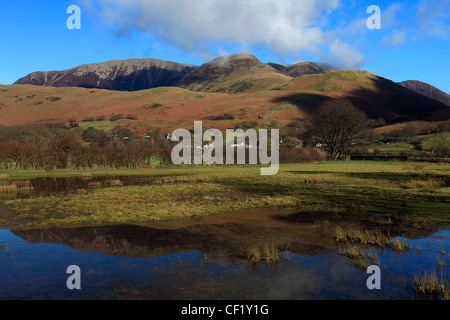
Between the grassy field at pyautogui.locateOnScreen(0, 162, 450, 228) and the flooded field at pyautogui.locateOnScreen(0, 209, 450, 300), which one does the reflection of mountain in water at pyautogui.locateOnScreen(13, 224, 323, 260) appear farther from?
the grassy field at pyautogui.locateOnScreen(0, 162, 450, 228)

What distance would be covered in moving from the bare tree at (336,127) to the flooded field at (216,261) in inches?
2300

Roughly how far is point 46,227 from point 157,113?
134 m

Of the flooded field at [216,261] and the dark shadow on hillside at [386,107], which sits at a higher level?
A: the dark shadow on hillside at [386,107]

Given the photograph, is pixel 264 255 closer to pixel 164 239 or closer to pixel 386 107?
pixel 164 239

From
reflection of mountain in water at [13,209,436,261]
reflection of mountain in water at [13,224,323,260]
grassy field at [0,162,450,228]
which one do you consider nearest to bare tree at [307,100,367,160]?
grassy field at [0,162,450,228]

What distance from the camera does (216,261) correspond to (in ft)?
31.8

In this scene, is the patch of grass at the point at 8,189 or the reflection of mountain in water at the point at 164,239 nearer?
the reflection of mountain in water at the point at 164,239

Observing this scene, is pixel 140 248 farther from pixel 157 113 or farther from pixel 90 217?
pixel 157 113

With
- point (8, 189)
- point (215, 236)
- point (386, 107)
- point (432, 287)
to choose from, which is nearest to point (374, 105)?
point (386, 107)

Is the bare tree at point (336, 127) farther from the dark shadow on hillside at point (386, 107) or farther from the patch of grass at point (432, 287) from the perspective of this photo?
the dark shadow on hillside at point (386, 107)

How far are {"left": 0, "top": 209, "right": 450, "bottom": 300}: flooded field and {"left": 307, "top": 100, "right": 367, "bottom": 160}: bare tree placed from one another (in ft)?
192

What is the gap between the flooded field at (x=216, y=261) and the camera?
301 inches

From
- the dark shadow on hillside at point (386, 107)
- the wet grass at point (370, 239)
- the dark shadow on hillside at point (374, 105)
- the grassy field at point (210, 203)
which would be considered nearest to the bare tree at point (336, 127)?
the grassy field at point (210, 203)
